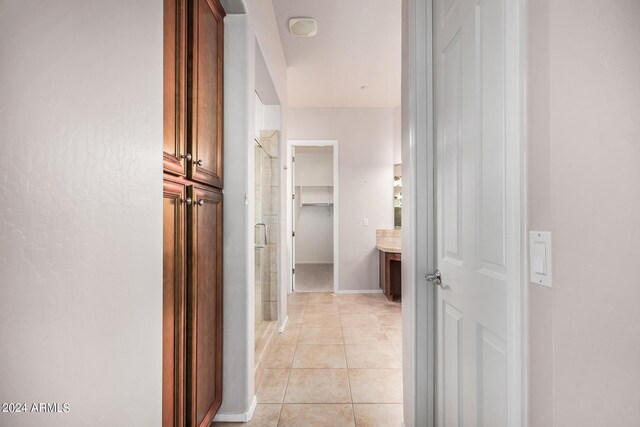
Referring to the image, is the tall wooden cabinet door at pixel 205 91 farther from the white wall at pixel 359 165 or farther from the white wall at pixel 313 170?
the white wall at pixel 313 170

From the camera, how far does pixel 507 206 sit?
86 centimetres

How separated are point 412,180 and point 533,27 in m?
0.86

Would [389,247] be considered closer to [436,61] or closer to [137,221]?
[436,61]

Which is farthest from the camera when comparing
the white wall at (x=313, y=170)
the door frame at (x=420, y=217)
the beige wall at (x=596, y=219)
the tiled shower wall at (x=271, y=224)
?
the white wall at (x=313, y=170)

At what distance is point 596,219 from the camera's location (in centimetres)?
63

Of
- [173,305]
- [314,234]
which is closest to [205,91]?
[173,305]

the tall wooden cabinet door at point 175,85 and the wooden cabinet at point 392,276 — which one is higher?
the tall wooden cabinet door at point 175,85

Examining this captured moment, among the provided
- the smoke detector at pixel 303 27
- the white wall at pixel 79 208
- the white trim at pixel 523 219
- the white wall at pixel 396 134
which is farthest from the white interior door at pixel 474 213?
the white wall at pixel 396 134

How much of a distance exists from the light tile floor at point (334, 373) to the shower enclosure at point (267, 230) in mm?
270

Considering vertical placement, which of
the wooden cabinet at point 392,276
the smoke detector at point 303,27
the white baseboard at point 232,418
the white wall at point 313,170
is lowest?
the white baseboard at point 232,418

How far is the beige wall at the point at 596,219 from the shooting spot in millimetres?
621

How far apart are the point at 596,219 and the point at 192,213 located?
51.0 inches

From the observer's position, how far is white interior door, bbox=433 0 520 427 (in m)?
0.89

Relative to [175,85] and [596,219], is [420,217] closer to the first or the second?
[596,219]
